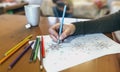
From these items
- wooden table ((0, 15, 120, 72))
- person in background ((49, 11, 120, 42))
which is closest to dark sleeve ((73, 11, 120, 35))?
person in background ((49, 11, 120, 42))

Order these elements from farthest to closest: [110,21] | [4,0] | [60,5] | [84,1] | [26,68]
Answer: [84,1]
[4,0]
[60,5]
[110,21]
[26,68]

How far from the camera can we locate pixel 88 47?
708 mm

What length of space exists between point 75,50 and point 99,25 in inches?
9.7

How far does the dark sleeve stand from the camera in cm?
82

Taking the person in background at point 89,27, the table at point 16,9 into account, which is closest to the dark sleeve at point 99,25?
the person in background at point 89,27

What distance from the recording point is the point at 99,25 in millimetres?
860

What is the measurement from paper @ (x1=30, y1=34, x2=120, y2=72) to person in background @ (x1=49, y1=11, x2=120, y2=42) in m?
0.02

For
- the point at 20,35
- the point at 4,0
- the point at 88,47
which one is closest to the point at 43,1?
the point at 4,0

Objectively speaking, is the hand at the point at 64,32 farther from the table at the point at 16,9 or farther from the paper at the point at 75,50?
the table at the point at 16,9

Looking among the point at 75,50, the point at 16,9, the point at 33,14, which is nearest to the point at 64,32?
the point at 75,50

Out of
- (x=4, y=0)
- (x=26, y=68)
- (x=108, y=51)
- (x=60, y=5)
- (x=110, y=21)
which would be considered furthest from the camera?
(x=4, y=0)

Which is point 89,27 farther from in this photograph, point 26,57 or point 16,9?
point 16,9

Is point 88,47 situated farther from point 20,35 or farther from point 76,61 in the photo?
point 20,35

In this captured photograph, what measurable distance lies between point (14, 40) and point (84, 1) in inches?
94.8
